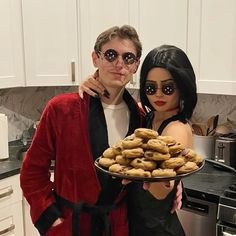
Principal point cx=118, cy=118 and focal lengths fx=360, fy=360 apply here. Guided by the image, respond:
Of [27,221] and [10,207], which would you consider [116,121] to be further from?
[27,221]

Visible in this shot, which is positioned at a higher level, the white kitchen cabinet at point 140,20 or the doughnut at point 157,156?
the white kitchen cabinet at point 140,20

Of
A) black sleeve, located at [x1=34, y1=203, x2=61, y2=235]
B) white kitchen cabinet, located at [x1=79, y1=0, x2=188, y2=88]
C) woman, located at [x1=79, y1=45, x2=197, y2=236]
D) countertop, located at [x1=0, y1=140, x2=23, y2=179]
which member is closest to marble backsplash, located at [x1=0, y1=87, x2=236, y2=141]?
countertop, located at [x1=0, y1=140, x2=23, y2=179]

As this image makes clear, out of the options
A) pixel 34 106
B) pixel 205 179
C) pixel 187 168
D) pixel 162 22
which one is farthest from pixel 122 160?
pixel 34 106

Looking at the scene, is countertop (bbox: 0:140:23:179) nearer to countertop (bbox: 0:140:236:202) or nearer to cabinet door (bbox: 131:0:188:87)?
countertop (bbox: 0:140:236:202)

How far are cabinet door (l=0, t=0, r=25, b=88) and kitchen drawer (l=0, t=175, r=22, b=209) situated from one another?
23.3 inches

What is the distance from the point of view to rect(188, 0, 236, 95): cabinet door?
1.92 m

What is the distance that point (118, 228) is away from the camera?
1.29 m

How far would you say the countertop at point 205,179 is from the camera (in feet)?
5.79

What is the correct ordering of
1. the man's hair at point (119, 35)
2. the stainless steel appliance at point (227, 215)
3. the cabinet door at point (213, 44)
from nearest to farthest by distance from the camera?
the man's hair at point (119, 35)
the stainless steel appliance at point (227, 215)
the cabinet door at point (213, 44)

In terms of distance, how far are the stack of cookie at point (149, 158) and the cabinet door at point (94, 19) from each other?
1.44 metres

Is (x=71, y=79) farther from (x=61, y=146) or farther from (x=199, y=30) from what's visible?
(x=61, y=146)

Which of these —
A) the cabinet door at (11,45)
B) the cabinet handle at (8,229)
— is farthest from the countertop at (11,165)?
the cabinet door at (11,45)

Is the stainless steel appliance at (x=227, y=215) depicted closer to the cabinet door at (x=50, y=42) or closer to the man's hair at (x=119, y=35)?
the man's hair at (x=119, y=35)

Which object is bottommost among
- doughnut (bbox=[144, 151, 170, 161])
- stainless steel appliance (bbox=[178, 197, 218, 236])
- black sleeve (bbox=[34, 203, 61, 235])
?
stainless steel appliance (bbox=[178, 197, 218, 236])
